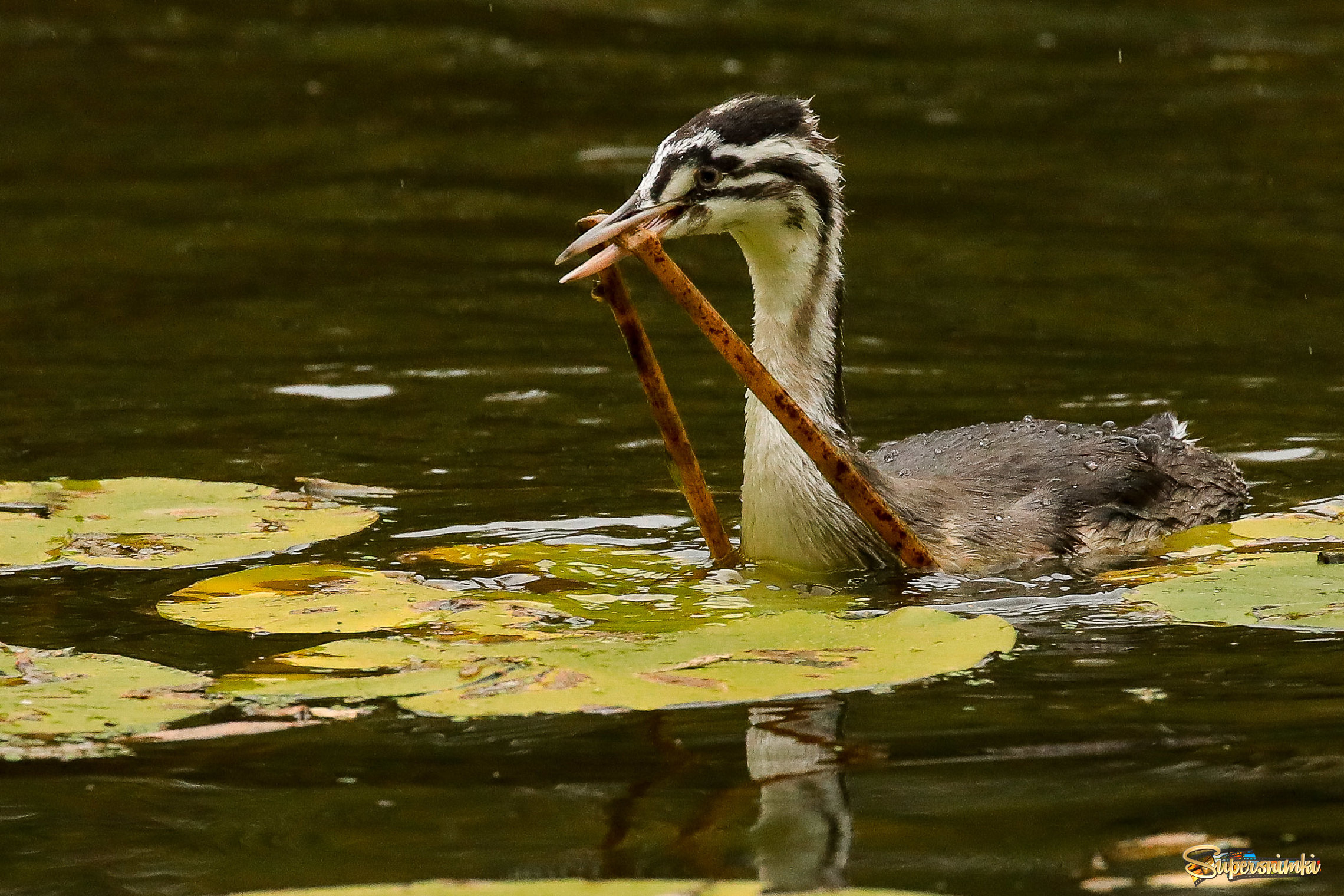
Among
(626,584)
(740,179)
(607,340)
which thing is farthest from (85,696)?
(607,340)

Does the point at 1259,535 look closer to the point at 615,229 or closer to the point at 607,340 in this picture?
the point at 615,229

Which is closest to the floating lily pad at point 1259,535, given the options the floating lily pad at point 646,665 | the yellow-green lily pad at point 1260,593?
the yellow-green lily pad at point 1260,593

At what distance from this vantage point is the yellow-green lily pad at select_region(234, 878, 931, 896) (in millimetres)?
5113

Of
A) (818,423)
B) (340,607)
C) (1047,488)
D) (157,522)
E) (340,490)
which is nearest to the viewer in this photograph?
(340,607)

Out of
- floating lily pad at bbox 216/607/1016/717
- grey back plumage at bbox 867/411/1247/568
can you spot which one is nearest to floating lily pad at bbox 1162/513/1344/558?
grey back plumage at bbox 867/411/1247/568

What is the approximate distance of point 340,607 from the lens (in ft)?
26.8

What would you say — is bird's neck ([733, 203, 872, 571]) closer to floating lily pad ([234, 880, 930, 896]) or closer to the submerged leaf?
the submerged leaf

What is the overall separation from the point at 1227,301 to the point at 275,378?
6.81 metres

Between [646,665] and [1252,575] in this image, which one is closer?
[646,665]

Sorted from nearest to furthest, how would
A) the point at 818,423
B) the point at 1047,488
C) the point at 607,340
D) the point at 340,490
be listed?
the point at 818,423 < the point at 1047,488 < the point at 340,490 < the point at 607,340

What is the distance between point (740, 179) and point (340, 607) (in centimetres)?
250

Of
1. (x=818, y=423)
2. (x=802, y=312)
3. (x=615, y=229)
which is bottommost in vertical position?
(x=818, y=423)

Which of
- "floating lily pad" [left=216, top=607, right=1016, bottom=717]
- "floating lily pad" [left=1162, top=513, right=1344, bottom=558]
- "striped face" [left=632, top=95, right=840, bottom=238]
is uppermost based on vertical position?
"striped face" [left=632, top=95, right=840, bottom=238]

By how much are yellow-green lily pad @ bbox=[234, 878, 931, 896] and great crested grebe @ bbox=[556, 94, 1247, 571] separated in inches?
133
